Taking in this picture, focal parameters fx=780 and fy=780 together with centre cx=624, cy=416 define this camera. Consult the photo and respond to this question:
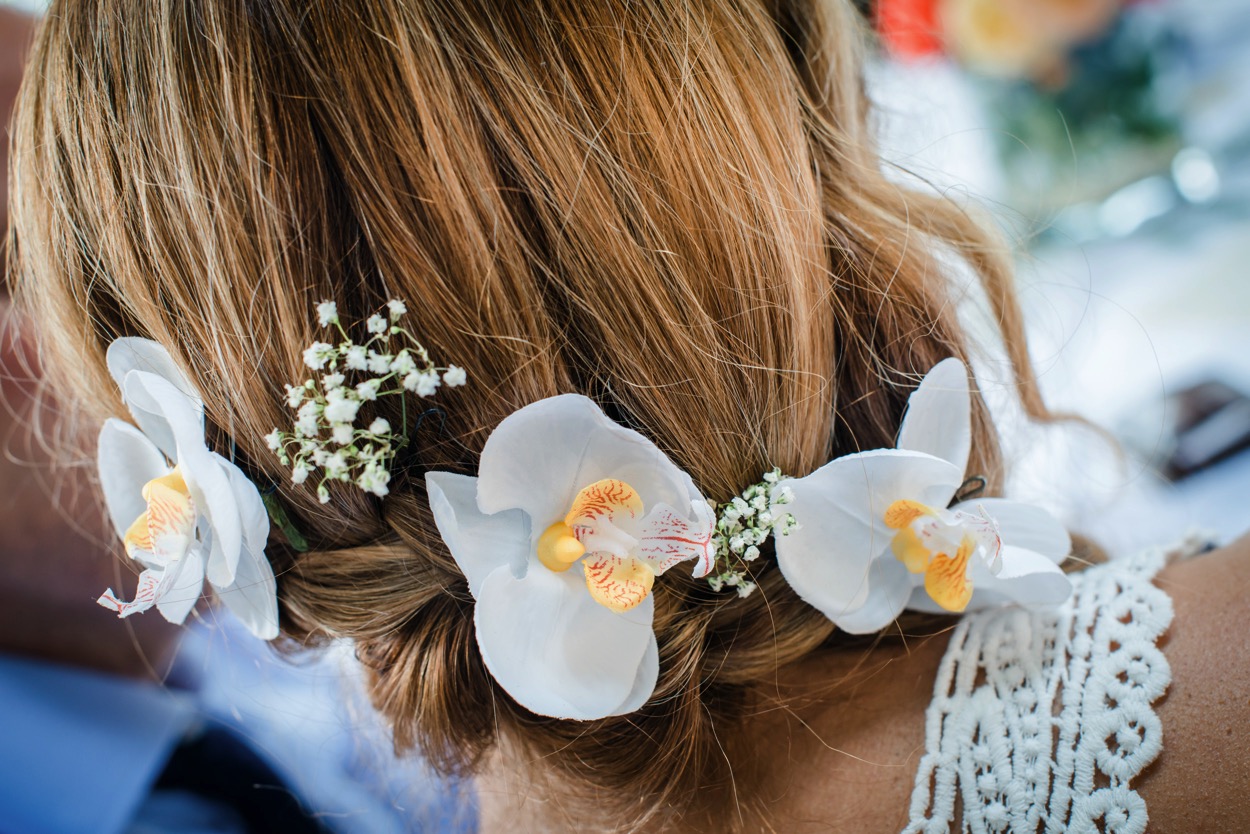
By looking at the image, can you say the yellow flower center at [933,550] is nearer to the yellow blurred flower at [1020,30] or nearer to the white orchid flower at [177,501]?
the white orchid flower at [177,501]

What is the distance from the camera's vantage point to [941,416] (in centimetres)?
52

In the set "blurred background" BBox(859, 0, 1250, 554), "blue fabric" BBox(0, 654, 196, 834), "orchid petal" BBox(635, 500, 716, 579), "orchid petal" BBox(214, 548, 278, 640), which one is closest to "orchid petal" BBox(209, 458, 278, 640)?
"orchid petal" BBox(214, 548, 278, 640)

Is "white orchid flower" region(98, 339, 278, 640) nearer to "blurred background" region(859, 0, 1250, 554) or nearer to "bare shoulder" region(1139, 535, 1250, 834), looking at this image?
"bare shoulder" region(1139, 535, 1250, 834)

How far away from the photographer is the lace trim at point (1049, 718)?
1.64ft

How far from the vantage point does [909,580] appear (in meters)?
0.55

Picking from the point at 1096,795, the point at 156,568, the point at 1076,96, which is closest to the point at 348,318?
the point at 156,568

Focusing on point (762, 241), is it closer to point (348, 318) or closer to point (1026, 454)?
point (348, 318)

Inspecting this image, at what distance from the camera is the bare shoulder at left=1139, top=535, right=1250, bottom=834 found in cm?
48

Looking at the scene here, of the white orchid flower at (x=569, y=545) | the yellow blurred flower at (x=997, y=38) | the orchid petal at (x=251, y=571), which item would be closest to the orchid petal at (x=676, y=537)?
the white orchid flower at (x=569, y=545)

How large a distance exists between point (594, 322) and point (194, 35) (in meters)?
0.30

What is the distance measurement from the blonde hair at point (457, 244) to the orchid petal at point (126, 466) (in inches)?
2.3

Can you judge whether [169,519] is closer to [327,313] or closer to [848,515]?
[327,313]

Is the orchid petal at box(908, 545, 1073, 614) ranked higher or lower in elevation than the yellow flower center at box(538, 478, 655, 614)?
higher

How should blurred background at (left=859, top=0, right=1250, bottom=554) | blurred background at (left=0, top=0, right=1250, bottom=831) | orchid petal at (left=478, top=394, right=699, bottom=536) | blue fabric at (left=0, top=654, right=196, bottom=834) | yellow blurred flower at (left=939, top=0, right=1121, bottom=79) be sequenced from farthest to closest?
yellow blurred flower at (left=939, top=0, right=1121, bottom=79) → blurred background at (left=859, top=0, right=1250, bottom=554) → blurred background at (left=0, top=0, right=1250, bottom=831) → blue fabric at (left=0, top=654, right=196, bottom=834) → orchid petal at (left=478, top=394, right=699, bottom=536)
